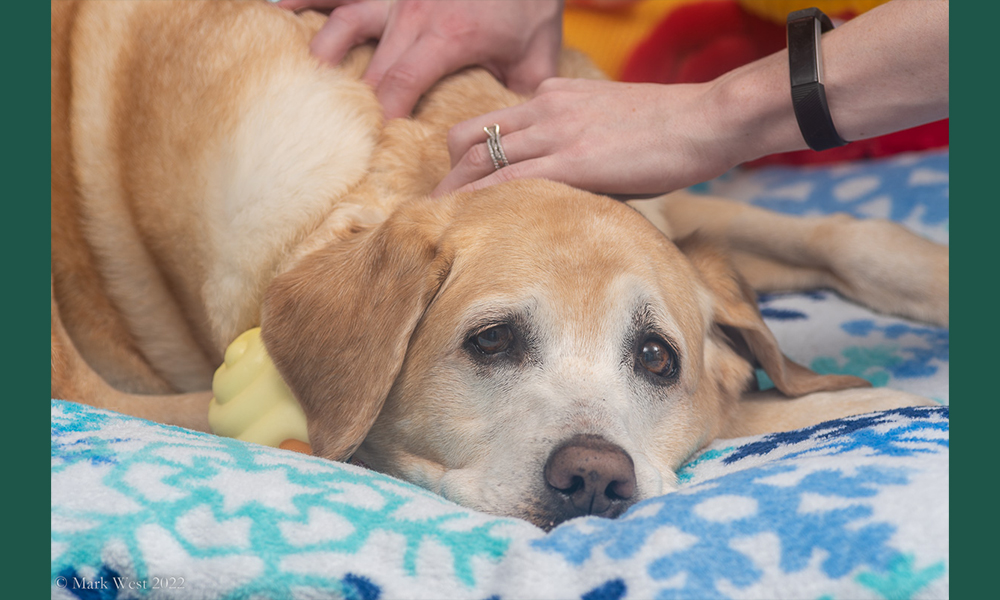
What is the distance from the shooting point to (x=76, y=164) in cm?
270

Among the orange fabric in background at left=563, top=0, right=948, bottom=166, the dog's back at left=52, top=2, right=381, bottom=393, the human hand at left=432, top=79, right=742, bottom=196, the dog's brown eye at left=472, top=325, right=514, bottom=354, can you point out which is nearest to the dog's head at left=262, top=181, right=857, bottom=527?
the dog's brown eye at left=472, top=325, right=514, bottom=354

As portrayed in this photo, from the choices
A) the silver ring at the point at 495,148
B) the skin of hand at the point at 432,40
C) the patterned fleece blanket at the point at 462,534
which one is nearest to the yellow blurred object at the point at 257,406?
the patterned fleece blanket at the point at 462,534

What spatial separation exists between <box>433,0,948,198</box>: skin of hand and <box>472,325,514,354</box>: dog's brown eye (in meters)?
0.55

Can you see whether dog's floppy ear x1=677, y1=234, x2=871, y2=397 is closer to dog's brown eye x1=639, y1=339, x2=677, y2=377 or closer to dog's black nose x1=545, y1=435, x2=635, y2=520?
dog's brown eye x1=639, y1=339, x2=677, y2=377

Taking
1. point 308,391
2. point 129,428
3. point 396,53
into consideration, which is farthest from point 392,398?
point 396,53

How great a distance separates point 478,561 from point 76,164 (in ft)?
6.94

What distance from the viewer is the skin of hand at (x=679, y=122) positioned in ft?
7.19

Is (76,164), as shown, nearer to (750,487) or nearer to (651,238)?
(651,238)

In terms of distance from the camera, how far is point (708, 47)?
16.9ft

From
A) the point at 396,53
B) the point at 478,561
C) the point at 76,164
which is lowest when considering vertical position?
the point at 478,561

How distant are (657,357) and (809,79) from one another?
86 centimetres

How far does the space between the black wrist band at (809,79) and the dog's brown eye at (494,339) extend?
1034 millimetres

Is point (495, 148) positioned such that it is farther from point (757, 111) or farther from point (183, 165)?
point (183, 165)

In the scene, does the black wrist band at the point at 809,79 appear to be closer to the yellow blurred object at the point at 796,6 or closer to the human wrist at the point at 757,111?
the human wrist at the point at 757,111
